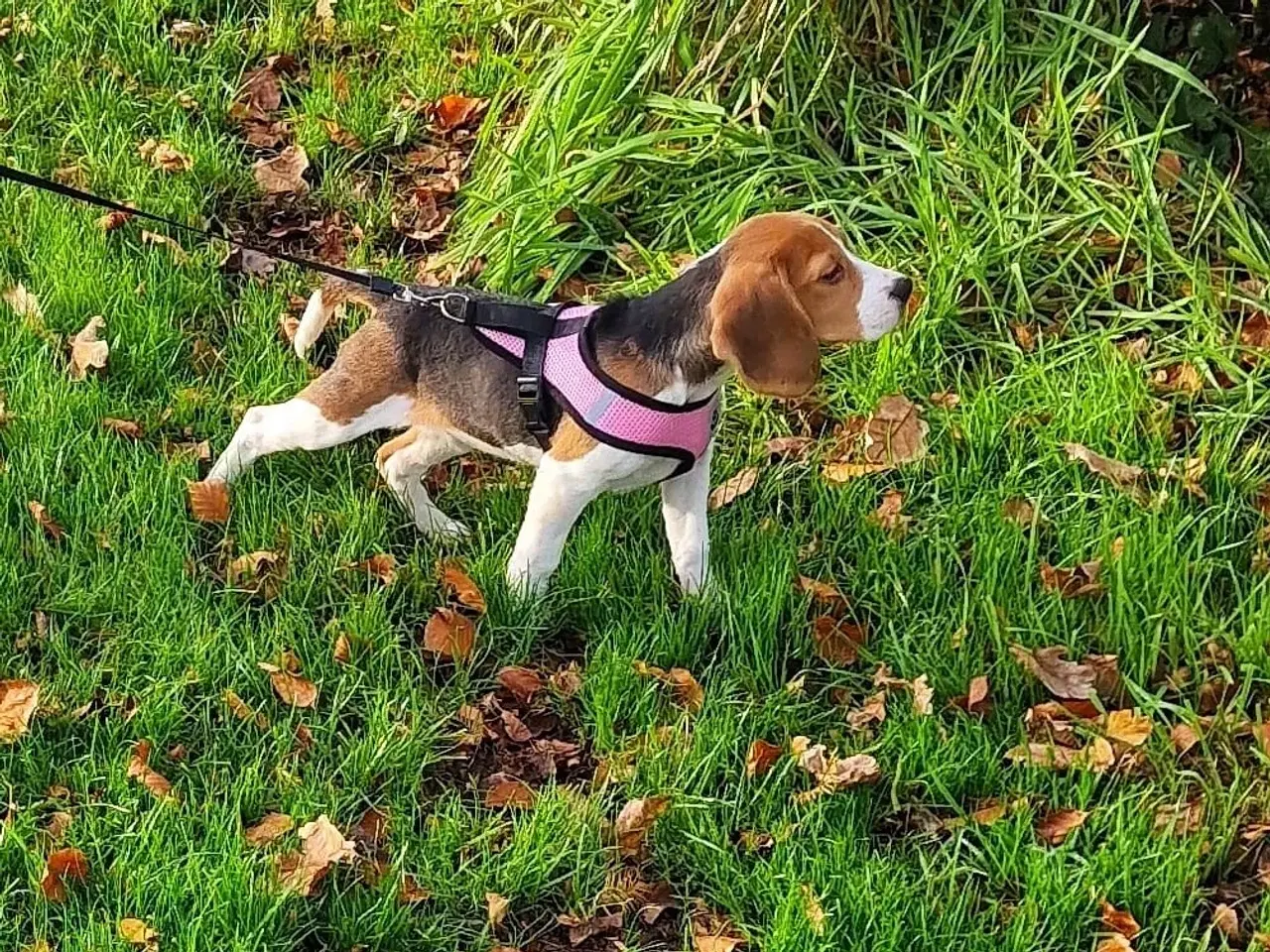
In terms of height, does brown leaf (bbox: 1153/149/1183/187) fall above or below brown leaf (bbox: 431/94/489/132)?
above

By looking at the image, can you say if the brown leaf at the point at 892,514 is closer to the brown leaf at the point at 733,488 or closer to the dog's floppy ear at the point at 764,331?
the brown leaf at the point at 733,488

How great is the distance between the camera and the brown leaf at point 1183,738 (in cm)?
373

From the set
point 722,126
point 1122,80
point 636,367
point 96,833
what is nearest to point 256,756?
point 96,833

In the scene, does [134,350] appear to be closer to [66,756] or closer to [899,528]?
[66,756]

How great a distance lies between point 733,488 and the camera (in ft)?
14.8

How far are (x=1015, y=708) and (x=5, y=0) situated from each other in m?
5.15

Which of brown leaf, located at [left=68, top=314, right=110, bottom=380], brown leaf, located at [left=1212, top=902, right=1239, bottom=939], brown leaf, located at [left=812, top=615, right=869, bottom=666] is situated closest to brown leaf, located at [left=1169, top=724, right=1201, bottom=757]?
brown leaf, located at [left=1212, top=902, right=1239, bottom=939]

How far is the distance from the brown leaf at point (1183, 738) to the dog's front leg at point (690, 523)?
3.97 feet

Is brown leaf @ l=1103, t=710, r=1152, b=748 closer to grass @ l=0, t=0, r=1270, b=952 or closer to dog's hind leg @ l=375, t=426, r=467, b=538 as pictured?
grass @ l=0, t=0, r=1270, b=952

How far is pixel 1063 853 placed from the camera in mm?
3430

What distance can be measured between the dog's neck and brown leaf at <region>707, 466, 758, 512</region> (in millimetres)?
710

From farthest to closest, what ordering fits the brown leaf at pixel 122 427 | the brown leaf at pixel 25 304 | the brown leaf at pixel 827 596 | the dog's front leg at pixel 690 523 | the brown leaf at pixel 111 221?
the brown leaf at pixel 111 221 → the brown leaf at pixel 25 304 → the brown leaf at pixel 122 427 → the brown leaf at pixel 827 596 → the dog's front leg at pixel 690 523

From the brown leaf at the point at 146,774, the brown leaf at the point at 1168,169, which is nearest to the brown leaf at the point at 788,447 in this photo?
the brown leaf at the point at 1168,169

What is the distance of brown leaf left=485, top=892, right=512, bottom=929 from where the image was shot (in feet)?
11.0
